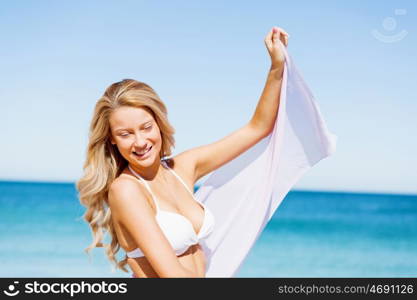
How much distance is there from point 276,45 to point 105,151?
43.2 inches

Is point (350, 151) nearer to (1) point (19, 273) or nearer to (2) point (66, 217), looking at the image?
(2) point (66, 217)

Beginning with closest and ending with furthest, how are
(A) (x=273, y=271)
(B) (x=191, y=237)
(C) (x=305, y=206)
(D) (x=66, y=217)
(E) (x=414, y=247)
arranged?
(B) (x=191, y=237)
(A) (x=273, y=271)
(E) (x=414, y=247)
(D) (x=66, y=217)
(C) (x=305, y=206)

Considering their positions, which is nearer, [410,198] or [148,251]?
[148,251]

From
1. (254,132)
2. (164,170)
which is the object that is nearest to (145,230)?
(164,170)

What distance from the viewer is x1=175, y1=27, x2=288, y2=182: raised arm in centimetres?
357

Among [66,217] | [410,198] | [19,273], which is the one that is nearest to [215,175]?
[19,273]

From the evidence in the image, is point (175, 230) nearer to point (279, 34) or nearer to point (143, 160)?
point (143, 160)

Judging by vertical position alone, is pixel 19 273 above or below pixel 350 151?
below

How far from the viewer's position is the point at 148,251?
119 inches

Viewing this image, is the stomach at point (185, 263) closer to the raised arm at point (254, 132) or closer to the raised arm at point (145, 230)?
the raised arm at point (145, 230)

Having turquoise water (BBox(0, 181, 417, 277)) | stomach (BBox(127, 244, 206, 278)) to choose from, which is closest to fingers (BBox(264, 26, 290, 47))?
stomach (BBox(127, 244, 206, 278))

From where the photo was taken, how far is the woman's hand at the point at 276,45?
3539 mm

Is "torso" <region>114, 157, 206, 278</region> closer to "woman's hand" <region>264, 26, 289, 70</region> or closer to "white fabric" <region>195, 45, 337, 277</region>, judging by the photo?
"white fabric" <region>195, 45, 337, 277</region>

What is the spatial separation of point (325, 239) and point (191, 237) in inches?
691
